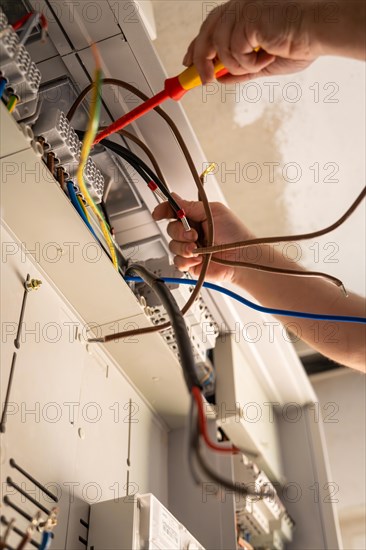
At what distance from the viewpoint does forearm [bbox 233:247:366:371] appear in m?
1.47

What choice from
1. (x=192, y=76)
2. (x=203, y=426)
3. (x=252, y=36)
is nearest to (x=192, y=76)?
(x=192, y=76)

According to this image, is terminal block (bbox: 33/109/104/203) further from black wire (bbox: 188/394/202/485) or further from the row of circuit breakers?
black wire (bbox: 188/394/202/485)

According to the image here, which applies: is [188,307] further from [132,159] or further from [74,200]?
[132,159]

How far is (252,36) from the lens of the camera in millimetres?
993

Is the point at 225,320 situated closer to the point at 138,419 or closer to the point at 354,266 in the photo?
the point at 138,419

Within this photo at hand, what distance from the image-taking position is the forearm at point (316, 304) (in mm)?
1474

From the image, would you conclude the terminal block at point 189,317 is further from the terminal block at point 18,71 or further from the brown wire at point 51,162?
the terminal block at point 18,71

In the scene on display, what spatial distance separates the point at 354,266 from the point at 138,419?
130 centimetres

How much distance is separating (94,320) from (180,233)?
354 mm

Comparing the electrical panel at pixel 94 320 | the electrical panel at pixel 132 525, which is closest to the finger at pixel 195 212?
the electrical panel at pixel 94 320

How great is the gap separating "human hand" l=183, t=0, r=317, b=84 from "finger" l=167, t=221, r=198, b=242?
0.35 m

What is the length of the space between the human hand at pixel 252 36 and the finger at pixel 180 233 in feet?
1.16

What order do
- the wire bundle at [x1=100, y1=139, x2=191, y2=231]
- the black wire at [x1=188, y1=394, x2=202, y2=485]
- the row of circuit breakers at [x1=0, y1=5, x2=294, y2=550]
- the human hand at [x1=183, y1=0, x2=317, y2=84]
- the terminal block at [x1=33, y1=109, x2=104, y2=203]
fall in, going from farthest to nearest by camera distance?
the wire bundle at [x1=100, y1=139, x2=191, y2=231] → the terminal block at [x1=33, y1=109, x2=104, y2=203] → the row of circuit breakers at [x1=0, y1=5, x2=294, y2=550] → the human hand at [x1=183, y1=0, x2=317, y2=84] → the black wire at [x1=188, y1=394, x2=202, y2=485]

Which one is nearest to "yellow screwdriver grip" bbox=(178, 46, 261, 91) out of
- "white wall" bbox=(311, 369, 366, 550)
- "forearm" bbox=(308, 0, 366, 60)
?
"forearm" bbox=(308, 0, 366, 60)
